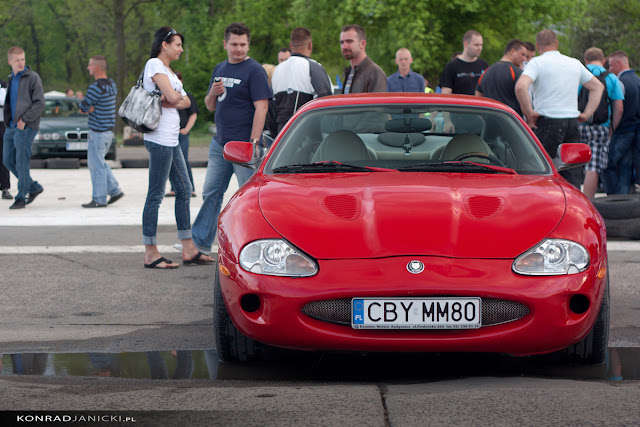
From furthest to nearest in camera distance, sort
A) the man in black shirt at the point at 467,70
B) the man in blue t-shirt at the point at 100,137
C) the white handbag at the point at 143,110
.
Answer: the man in blue t-shirt at the point at 100,137 < the man in black shirt at the point at 467,70 < the white handbag at the point at 143,110

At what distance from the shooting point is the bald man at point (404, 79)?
41.0 ft

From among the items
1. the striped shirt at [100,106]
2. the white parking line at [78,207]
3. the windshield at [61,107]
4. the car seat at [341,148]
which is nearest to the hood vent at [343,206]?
the car seat at [341,148]

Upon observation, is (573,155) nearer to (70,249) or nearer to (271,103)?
(271,103)

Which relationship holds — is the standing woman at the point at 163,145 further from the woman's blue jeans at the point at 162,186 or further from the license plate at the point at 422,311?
the license plate at the point at 422,311

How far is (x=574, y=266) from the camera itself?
4199mm

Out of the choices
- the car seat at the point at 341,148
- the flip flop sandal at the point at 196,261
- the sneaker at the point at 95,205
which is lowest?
the sneaker at the point at 95,205

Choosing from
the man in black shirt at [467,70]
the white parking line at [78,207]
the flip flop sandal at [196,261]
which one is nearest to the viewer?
the flip flop sandal at [196,261]

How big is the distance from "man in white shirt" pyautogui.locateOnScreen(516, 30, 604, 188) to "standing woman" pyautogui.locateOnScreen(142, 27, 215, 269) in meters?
3.59

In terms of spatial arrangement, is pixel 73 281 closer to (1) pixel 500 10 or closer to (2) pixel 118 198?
(2) pixel 118 198

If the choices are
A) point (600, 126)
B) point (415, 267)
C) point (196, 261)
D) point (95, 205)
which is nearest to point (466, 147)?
point (415, 267)

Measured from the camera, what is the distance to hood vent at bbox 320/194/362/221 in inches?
171

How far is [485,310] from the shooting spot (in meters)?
4.10

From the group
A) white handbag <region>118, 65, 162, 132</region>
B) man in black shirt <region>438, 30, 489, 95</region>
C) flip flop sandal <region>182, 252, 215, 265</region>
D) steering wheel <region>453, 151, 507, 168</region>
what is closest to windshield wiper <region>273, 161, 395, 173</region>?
steering wheel <region>453, 151, 507, 168</region>

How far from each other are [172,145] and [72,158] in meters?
14.1
